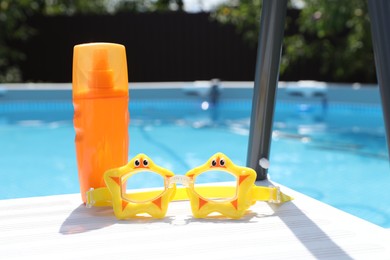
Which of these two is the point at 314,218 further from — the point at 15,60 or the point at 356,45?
the point at 15,60

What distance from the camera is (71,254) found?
1399 millimetres

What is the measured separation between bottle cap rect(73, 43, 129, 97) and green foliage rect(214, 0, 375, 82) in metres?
6.70

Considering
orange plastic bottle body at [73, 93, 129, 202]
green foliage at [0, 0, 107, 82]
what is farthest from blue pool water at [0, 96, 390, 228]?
green foliage at [0, 0, 107, 82]

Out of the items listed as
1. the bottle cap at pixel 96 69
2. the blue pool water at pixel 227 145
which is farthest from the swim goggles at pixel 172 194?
the blue pool water at pixel 227 145

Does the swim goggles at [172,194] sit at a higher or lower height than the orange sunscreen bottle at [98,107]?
lower

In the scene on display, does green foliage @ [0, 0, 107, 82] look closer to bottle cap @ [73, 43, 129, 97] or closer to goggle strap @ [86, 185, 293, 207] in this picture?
bottle cap @ [73, 43, 129, 97]

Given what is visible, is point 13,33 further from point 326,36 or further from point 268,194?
point 268,194

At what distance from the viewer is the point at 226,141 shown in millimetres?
5438

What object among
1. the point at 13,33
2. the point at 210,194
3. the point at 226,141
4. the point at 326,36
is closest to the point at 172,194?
the point at 210,194

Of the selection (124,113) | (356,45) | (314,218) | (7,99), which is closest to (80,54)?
(124,113)

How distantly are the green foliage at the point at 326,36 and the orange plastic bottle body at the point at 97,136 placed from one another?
6731 millimetres

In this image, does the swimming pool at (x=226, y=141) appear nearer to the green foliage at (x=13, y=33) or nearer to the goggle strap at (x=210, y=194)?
the goggle strap at (x=210, y=194)

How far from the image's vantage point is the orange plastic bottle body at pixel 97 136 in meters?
1.88

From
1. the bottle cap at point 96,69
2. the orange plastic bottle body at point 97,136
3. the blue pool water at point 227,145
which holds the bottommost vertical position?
the blue pool water at point 227,145
